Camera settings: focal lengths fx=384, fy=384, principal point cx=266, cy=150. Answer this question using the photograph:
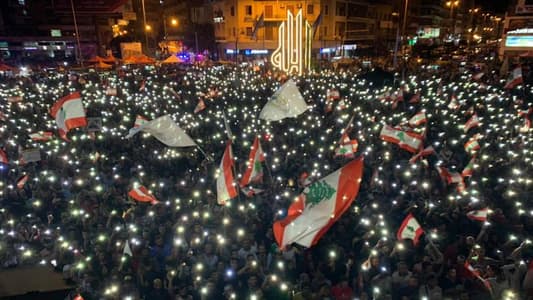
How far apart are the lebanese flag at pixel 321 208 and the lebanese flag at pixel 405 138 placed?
512cm

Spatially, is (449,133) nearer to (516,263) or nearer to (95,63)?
(516,263)

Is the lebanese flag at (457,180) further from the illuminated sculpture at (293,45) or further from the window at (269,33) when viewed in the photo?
the window at (269,33)

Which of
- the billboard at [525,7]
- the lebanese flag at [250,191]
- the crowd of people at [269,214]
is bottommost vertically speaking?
the crowd of people at [269,214]

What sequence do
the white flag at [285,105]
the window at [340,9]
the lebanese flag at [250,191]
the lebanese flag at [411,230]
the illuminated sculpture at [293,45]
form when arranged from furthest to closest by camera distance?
the window at [340,9], the illuminated sculpture at [293,45], the white flag at [285,105], the lebanese flag at [250,191], the lebanese flag at [411,230]

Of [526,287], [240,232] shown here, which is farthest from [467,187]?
[240,232]

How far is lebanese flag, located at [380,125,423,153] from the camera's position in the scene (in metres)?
9.76

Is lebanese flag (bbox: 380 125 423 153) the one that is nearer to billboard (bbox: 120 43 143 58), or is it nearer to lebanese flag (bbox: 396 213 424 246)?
lebanese flag (bbox: 396 213 424 246)

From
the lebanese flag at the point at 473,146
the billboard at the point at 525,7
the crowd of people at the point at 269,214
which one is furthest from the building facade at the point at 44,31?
the lebanese flag at the point at 473,146

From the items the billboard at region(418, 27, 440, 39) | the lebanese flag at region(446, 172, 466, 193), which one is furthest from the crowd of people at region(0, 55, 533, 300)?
the billboard at region(418, 27, 440, 39)

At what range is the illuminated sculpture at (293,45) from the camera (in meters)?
24.5

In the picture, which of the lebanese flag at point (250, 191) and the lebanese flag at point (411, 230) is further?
the lebanese flag at point (250, 191)

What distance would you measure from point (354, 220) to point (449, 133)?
23.6ft

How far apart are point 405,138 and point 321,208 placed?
5.60 meters

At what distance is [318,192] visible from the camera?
17.5ft
